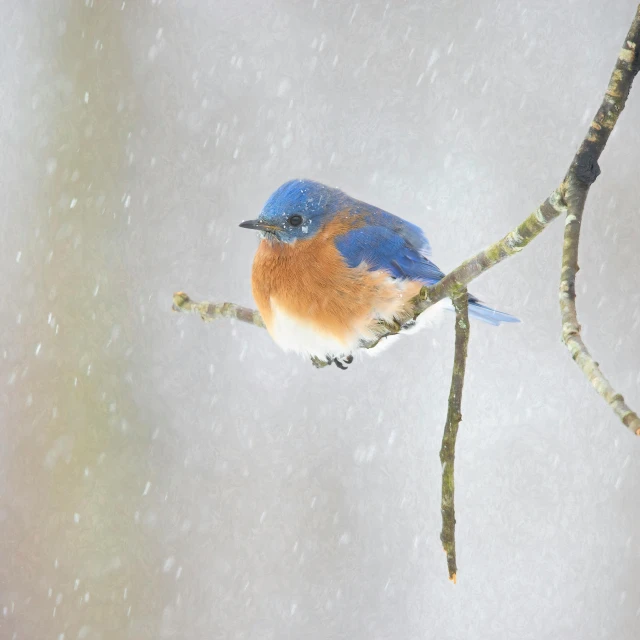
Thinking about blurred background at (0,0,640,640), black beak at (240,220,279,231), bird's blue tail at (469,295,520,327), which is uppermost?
black beak at (240,220,279,231)

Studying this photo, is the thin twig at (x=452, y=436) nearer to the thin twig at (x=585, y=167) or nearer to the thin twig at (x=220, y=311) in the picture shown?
the thin twig at (x=585, y=167)

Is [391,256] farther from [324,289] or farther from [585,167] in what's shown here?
[585,167]

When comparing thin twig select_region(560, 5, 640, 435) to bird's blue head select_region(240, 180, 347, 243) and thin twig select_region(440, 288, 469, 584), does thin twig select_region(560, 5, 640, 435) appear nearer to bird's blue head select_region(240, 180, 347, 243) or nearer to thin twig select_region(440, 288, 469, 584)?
thin twig select_region(440, 288, 469, 584)

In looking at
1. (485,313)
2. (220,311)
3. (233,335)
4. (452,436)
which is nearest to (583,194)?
(452,436)

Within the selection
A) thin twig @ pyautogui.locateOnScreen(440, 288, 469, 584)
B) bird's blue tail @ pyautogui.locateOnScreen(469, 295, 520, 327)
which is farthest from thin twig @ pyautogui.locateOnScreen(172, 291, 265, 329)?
thin twig @ pyautogui.locateOnScreen(440, 288, 469, 584)

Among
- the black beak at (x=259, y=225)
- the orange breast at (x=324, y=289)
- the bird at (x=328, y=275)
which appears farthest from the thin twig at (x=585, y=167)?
the black beak at (x=259, y=225)

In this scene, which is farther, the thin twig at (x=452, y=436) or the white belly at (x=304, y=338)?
the white belly at (x=304, y=338)
